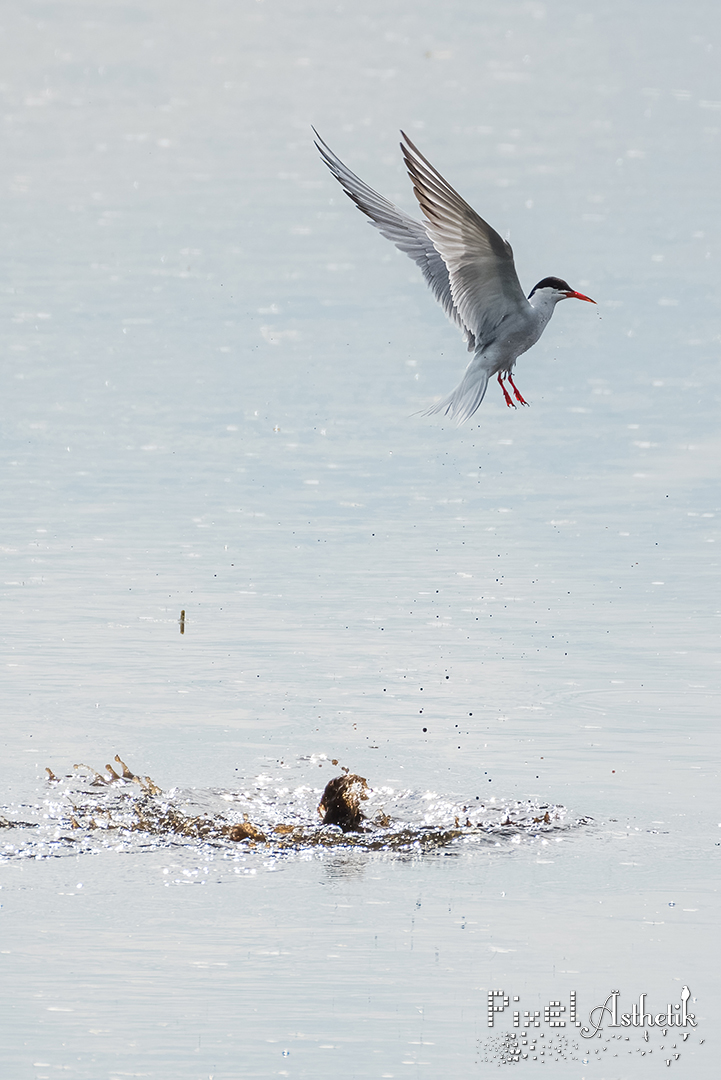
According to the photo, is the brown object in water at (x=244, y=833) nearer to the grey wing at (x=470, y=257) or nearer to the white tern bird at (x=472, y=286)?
the white tern bird at (x=472, y=286)

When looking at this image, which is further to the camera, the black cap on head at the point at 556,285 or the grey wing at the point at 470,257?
the black cap on head at the point at 556,285

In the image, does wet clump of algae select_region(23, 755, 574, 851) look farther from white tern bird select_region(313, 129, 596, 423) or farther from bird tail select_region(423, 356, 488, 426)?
bird tail select_region(423, 356, 488, 426)

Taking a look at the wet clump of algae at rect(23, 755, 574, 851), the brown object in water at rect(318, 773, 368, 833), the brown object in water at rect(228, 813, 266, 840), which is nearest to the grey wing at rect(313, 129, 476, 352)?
the brown object in water at rect(318, 773, 368, 833)

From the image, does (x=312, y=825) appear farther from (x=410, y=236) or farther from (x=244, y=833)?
(x=410, y=236)

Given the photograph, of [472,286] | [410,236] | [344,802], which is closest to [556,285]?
[472,286]

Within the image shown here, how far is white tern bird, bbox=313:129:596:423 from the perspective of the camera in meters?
9.97

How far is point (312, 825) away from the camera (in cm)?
902

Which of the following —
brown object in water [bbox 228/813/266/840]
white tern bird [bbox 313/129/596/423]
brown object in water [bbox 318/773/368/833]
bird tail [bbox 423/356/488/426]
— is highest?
white tern bird [bbox 313/129/596/423]

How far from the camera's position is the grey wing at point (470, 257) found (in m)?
9.87

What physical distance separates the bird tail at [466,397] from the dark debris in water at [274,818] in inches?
86.7

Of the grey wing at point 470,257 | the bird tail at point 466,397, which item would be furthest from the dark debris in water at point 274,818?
the grey wing at point 470,257

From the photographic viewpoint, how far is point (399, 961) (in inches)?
284

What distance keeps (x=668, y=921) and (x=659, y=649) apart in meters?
3.60

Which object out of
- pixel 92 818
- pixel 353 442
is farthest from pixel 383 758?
pixel 353 442
